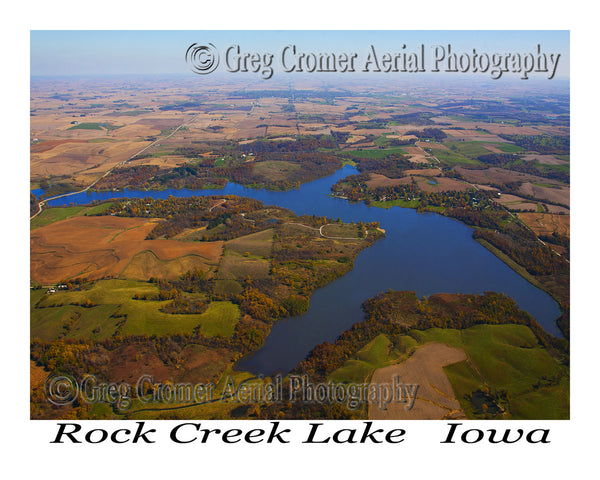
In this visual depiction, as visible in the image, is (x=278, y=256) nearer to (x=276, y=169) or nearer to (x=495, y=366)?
(x=495, y=366)

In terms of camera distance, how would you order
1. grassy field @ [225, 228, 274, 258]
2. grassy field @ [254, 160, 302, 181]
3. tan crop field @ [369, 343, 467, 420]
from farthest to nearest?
1. grassy field @ [254, 160, 302, 181]
2. grassy field @ [225, 228, 274, 258]
3. tan crop field @ [369, 343, 467, 420]

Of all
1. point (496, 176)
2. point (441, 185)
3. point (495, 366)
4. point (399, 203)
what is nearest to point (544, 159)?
point (496, 176)

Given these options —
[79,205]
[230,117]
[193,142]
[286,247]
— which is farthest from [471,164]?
[230,117]

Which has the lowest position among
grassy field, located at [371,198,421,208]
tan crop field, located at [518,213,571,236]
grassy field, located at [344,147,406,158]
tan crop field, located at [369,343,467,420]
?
tan crop field, located at [369,343,467,420]

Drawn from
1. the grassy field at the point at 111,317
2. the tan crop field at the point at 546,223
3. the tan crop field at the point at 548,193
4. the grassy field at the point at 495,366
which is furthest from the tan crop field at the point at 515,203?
the grassy field at the point at 111,317

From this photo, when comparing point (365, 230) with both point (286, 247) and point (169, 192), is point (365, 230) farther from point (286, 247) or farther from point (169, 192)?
point (169, 192)

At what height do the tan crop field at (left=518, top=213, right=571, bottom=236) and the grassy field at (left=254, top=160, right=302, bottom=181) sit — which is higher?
the grassy field at (left=254, top=160, right=302, bottom=181)

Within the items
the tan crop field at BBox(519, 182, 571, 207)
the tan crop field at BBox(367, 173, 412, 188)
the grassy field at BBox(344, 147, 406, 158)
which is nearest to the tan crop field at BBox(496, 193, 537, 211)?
the tan crop field at BBox(519, 182, 571, 207)

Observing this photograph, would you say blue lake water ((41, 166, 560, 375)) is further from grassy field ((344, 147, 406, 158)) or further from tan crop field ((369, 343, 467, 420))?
grassy field ((344, 147, 406, 158))

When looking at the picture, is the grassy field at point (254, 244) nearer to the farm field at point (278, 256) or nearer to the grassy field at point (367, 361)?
the farm field at point (278, 256)
